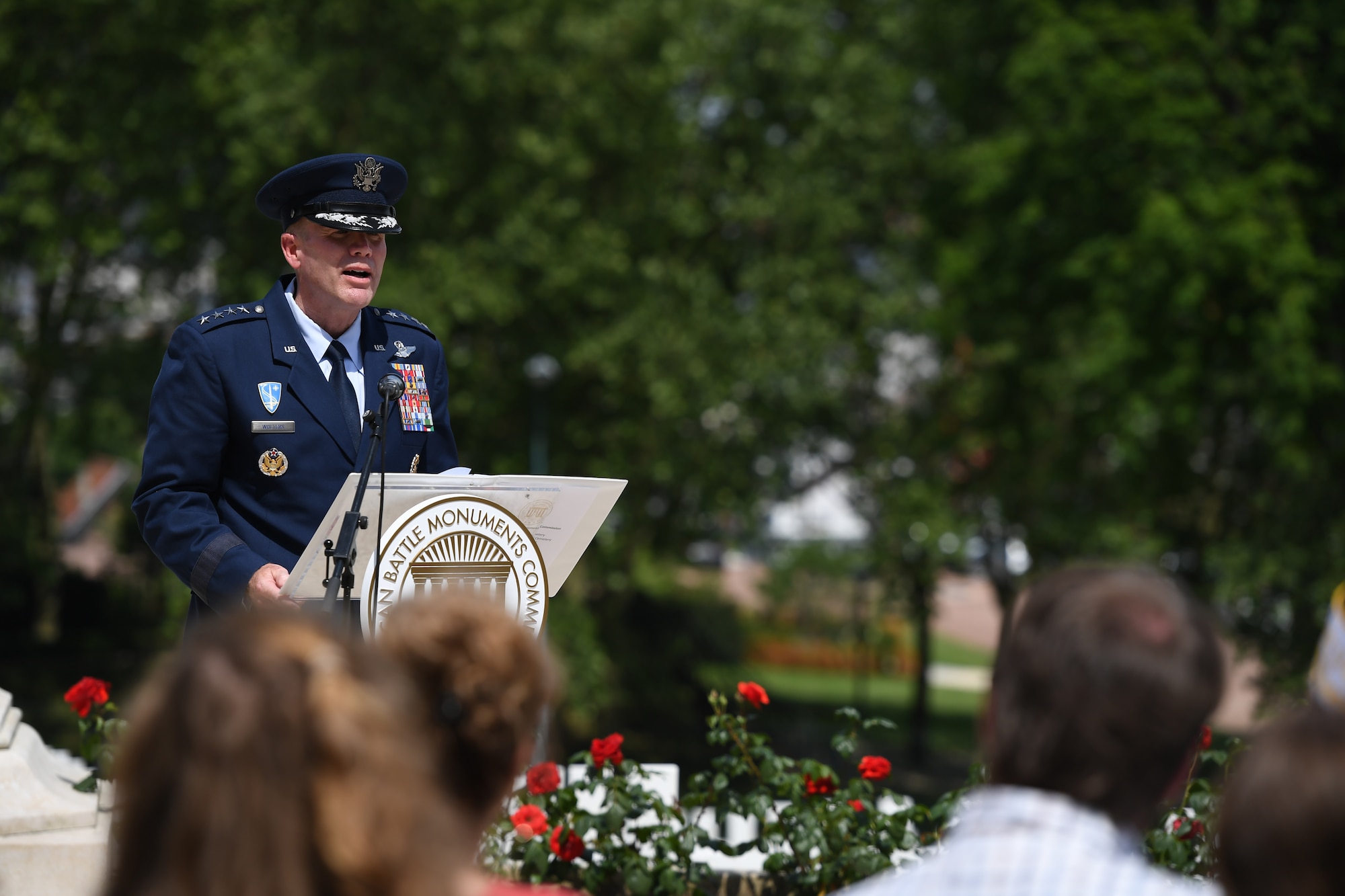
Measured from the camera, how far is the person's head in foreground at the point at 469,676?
179cm

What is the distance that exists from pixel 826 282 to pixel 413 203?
201 inches

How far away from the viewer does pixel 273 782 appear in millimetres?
1395

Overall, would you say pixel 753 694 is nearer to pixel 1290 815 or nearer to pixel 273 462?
pixel 273 462

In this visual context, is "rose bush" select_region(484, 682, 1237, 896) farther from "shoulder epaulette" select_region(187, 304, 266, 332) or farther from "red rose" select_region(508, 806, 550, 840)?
"shoulder epaulette" select_region(187, 304, 266, 332)

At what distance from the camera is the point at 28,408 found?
20016 millimetres

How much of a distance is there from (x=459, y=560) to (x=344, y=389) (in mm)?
680

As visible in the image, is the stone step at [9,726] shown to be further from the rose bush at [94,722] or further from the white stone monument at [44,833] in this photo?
the rose bush at [94,722]

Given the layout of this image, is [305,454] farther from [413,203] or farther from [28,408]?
[28,408]

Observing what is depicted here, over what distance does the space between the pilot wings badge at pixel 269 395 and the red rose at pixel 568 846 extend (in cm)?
158

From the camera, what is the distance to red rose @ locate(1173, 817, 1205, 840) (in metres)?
4.18

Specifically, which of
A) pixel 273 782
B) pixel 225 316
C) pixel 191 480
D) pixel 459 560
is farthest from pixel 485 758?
pixel 225 316

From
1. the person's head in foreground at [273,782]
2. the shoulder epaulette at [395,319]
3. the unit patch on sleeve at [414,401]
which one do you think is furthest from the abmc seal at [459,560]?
the person's head in foreground at [273,782]

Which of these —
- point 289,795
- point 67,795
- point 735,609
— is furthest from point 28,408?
point 289,795

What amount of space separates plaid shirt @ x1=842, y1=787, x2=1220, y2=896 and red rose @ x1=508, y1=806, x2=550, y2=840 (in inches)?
103
